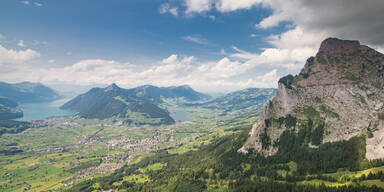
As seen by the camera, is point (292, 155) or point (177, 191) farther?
point (292, 155)

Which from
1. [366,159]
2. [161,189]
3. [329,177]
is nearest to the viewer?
[329,177]

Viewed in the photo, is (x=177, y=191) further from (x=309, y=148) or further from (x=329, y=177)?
(x=309, y=148)

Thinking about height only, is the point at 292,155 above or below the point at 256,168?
above

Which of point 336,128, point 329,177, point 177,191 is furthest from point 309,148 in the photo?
point 177,191

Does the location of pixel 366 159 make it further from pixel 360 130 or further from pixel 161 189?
pixel 161 189

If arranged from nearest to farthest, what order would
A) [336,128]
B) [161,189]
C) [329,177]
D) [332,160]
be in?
[329,177]
[332,160]
[161,189]
[336,128]

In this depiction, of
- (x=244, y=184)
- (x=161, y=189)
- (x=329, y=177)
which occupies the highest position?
(x=329, y=177)

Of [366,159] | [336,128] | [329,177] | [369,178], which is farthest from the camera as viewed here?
[336,128]

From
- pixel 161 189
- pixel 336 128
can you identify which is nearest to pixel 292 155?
pixel 336 128

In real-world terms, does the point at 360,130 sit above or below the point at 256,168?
above

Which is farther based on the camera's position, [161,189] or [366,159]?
[161,189]
